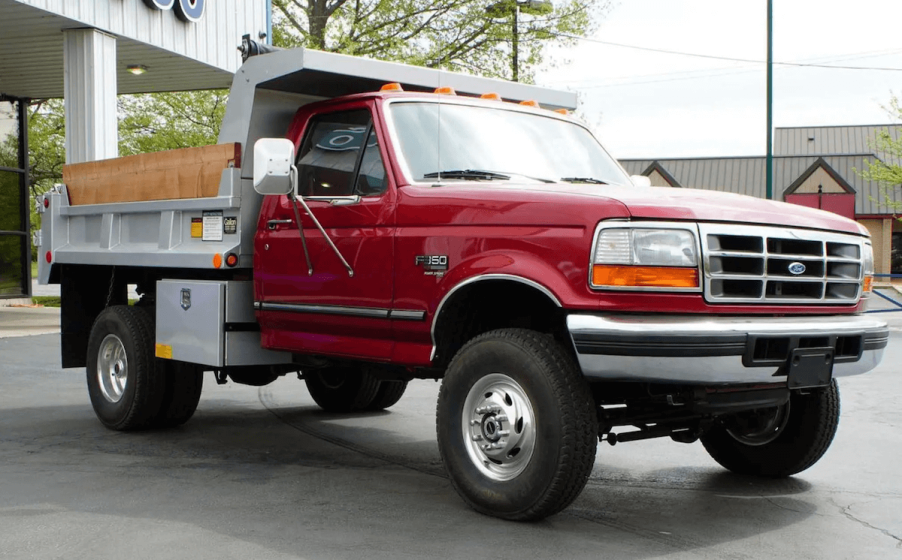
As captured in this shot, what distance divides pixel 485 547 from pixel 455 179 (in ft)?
6.69

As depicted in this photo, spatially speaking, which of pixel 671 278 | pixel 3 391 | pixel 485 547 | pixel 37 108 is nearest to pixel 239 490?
pixel 485 547

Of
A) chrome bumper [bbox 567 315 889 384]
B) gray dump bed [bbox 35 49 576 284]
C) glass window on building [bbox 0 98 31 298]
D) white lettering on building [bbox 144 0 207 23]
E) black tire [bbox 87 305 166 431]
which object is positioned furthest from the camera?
glass window on building [bbox 0 98 31 298]

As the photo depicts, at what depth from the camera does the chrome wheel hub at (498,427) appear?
5.14m

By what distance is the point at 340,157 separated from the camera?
6.40m

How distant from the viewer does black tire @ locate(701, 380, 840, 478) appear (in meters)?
6.03

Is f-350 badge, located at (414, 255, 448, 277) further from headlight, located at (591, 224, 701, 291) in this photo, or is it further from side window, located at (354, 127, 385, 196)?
headlight, located at (591, 224, 701, 291)

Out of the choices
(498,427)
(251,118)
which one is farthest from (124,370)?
(498,427)

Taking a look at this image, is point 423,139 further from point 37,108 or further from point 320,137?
point 37,108

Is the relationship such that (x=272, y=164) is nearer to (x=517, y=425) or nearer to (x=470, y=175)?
(x=470, y=175)

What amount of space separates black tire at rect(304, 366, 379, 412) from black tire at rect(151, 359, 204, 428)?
1.02 m

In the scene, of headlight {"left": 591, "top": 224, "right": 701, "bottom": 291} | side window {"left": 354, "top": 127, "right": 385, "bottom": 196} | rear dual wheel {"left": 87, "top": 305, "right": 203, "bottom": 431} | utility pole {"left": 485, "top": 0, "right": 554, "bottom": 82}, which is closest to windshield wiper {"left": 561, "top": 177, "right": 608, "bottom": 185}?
side window {"left": 354, "top": 127, "right": 385, "bottom": 196}

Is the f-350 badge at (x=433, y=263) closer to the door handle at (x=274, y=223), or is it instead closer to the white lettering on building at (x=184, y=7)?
the door handle at (x=274, y=223)

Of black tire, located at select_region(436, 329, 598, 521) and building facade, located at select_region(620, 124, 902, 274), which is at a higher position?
building facade, located at select_region(620, 124, 902, 274)

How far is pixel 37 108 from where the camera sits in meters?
33.4
